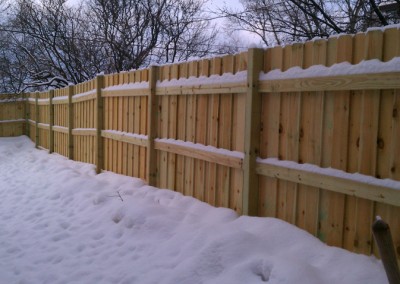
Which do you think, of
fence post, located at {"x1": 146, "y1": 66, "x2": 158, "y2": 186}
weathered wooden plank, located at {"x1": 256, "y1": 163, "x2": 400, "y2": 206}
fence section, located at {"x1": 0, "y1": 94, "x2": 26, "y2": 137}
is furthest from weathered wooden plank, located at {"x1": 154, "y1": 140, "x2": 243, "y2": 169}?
fence section, located at {"x1": 0, "y1": 94, "x2": 26, "y2": 137}

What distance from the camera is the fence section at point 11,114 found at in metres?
15.1

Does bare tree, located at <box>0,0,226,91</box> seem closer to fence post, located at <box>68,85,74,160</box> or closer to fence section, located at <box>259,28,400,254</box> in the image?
fence post, located at <box>68,85,74,160</box>

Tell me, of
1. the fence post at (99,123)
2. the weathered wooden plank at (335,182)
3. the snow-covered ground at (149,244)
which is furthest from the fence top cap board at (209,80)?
the fence post at (99,123)

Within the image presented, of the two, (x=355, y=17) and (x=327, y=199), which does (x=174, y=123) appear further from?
(x=355, y=17)

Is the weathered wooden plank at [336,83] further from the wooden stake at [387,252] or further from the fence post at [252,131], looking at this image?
the wooden stake at [387,252]

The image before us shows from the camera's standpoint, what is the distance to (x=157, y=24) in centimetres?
1617

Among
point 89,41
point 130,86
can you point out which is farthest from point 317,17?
point 89,41

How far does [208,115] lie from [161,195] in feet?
4.42

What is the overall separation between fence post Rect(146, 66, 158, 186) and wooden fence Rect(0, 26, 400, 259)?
14 millimetres

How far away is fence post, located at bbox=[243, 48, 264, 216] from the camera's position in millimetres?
3994

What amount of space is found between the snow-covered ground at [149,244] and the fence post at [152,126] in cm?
25

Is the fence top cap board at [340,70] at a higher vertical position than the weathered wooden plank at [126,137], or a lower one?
higher

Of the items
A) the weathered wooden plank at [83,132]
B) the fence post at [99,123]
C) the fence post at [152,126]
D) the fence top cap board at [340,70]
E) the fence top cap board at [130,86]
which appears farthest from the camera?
the weathered wooden plank at [83,132]

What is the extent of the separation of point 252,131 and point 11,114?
13370 mm
